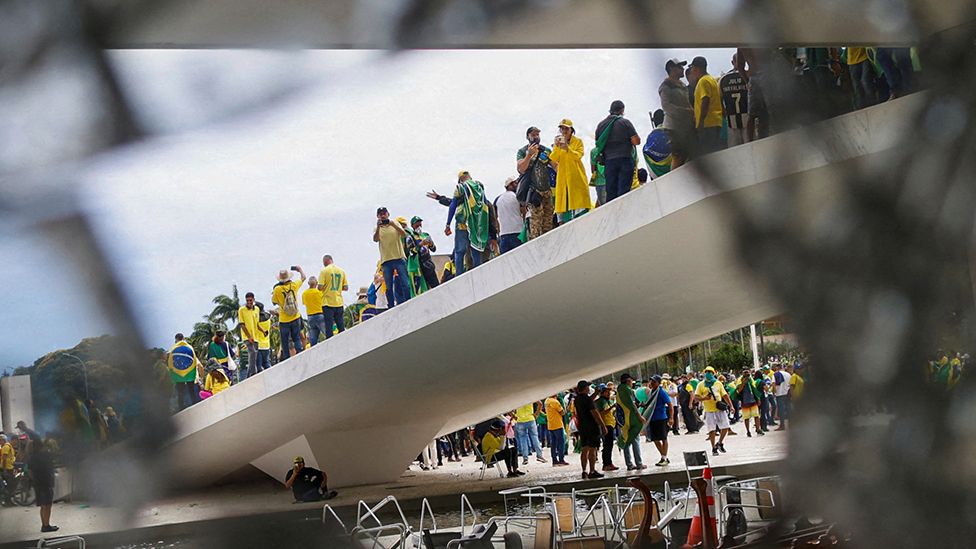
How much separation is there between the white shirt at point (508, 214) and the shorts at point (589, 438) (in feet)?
16.2

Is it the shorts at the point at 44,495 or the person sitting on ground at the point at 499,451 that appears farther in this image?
the person sitting on ground at the point at 499,451

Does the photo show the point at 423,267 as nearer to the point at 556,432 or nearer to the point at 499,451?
the point at 499,451

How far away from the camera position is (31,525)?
578mm

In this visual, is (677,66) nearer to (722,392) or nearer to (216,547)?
(216,547)

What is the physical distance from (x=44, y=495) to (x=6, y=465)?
3 centimetres

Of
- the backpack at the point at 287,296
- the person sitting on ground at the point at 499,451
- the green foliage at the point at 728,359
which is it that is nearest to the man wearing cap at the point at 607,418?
the person sitting on ground at the point at 499,451

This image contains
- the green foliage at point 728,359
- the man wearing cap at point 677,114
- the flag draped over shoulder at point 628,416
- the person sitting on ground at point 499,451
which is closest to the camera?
the man wearing cap at point 677,114

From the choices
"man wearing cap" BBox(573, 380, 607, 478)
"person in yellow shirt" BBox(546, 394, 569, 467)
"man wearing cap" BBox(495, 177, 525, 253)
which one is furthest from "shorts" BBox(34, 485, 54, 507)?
"person in yellow shirt" BBox(546, 394, 569, 467)

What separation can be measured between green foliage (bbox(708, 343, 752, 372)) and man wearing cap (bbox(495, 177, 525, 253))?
2953cm

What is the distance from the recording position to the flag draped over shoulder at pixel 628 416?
48.9ft

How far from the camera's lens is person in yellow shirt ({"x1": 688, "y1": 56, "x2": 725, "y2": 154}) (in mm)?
705

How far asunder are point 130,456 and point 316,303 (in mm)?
10024

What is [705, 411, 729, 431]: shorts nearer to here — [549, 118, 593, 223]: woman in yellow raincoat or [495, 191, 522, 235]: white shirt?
[495, 191, 522, 235]: white shirt

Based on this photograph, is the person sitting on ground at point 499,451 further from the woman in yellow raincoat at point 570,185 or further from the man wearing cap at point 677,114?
the man wearing cap at point 677,114
